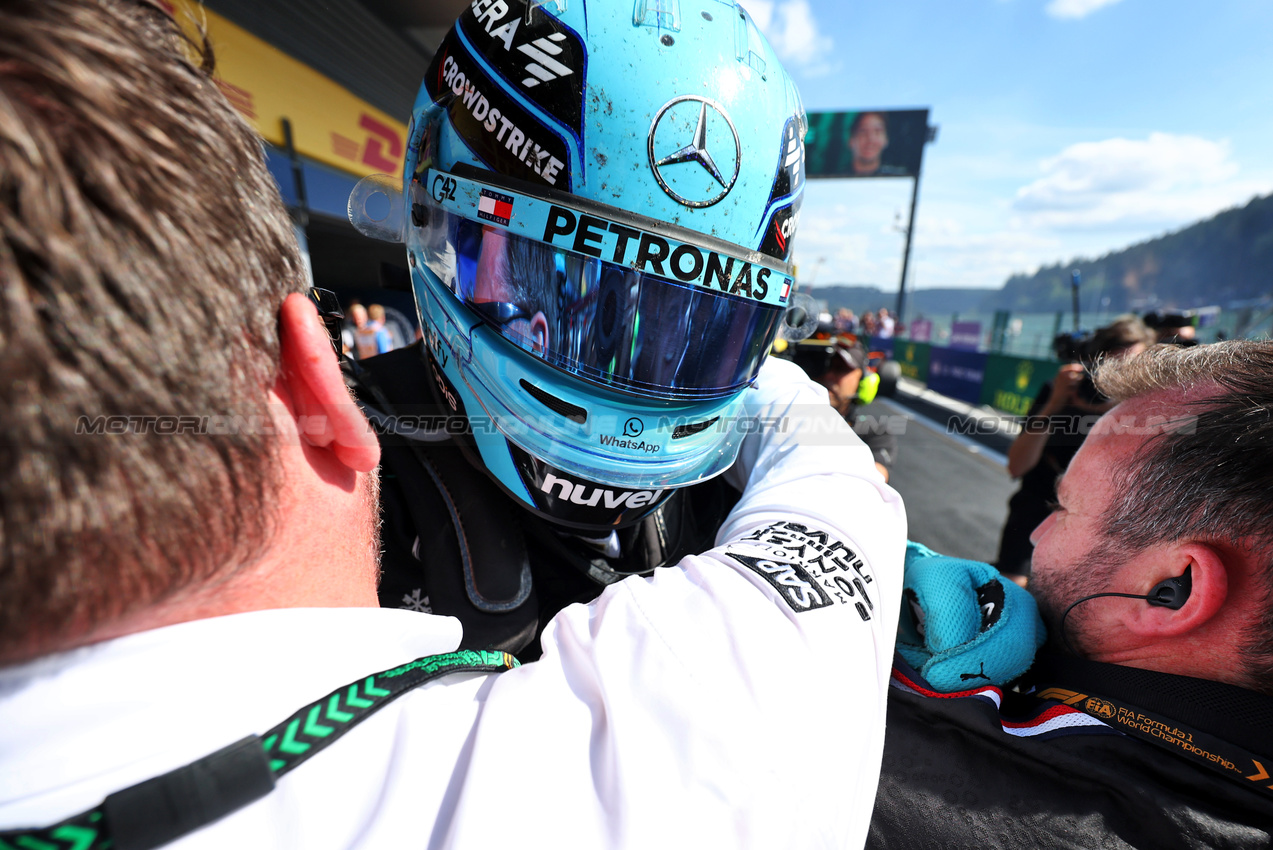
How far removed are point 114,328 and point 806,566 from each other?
2.71ft

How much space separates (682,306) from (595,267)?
20 centimetres

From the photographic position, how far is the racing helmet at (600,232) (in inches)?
43.3

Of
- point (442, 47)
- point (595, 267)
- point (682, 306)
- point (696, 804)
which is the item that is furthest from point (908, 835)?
point (442, 47)

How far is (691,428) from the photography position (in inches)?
50.8

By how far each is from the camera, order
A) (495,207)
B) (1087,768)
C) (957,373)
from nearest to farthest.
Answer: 1. (1087,768)
2. (495,207)
3. (957,373)

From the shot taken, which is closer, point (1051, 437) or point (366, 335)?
point (1051, 437)

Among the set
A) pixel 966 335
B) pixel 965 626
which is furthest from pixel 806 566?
pixel 966 335

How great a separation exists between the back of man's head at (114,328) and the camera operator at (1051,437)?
3529 millimetres

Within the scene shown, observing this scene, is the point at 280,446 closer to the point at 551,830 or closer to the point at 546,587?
the point at 551,830

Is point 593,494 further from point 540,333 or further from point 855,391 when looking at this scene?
point 855,391

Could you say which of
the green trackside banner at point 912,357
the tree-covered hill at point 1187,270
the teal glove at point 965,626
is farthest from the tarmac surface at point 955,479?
the tree-covered hill at point 1187,270

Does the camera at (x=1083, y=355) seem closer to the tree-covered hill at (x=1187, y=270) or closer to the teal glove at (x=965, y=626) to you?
the teal glove at (x=965, y=626)

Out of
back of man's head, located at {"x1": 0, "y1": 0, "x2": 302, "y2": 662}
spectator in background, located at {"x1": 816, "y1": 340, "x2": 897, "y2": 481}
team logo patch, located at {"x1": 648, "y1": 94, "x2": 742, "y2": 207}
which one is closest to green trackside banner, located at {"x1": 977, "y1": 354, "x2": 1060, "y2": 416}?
spectator in background, located at {"x1": 816, "y1": 340, "x2": 897, "y2": 481}

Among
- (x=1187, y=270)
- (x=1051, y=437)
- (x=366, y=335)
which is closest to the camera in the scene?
(x=1051, y=437)
